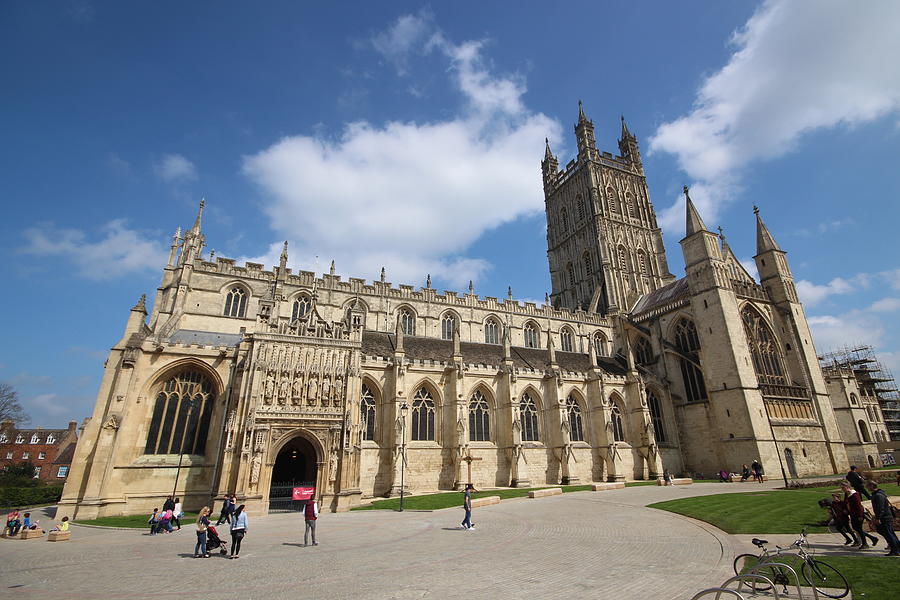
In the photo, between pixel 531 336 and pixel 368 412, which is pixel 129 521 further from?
pixel 531 336

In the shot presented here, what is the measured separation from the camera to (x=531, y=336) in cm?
3947

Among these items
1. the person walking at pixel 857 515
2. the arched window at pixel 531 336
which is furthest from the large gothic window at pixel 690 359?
the person walking at pixel 857 515

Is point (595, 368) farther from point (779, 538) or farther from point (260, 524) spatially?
point (260, 524)

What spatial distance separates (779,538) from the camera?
10859mm

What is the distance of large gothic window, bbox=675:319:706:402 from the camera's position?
34.0 meters

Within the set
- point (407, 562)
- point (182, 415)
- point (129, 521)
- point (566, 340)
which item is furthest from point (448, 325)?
point (407, 562)

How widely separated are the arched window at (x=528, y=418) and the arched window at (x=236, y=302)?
20.0 metres

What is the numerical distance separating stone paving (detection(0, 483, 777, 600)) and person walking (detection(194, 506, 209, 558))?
0.34 m

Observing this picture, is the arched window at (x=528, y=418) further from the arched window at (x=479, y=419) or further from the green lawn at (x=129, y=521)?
the green lawn at (x=129, y=521)

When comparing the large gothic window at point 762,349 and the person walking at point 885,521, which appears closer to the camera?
the person walking at point 885,521

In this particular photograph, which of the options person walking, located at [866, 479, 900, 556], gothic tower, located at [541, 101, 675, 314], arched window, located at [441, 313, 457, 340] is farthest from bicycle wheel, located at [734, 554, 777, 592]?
gothic tower, located at [541, 101, 675, 314]

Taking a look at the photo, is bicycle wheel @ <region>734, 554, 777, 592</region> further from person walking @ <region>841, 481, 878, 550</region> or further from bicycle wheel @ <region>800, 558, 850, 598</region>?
person walking @ <region>841, 481, 878, 550</region>

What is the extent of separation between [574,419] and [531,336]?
9745 mm

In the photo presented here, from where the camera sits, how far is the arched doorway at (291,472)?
72.8ft
